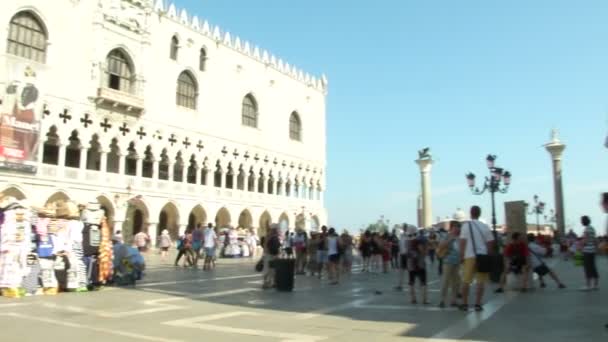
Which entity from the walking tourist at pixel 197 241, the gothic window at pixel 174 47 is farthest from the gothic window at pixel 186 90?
the walking tourist at pixel 197 241

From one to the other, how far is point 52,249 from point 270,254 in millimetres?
4450

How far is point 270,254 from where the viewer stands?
1195cm

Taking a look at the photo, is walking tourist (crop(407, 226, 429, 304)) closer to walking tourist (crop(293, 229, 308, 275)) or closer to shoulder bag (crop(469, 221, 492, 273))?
shoulder bag (crop(469, 221, 492, 273))

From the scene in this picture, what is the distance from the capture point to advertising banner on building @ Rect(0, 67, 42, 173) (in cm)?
2677

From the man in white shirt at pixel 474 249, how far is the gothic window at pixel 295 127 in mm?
43565

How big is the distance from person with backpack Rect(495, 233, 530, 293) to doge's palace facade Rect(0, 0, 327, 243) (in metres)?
24.6

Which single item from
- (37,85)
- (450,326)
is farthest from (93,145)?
(450,326)

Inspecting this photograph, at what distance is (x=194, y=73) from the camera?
4003cm

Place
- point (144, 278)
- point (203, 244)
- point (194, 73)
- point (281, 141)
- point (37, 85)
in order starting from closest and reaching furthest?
point (144, 278), point (203, 244), point (37, 85), point (194, 73), point (281, 141)

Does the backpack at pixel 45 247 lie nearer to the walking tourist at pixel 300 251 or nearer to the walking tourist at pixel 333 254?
the walking tourist at pixel 333 254

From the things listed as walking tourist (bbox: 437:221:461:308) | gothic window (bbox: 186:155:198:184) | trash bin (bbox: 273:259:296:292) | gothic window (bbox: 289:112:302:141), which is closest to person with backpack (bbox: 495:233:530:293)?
walking tourist (bbox: 437:221:461:308)

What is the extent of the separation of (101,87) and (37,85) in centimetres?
417

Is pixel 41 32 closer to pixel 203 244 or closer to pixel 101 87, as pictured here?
pixel 101 87

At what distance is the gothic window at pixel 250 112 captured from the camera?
45656 mm
